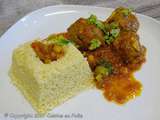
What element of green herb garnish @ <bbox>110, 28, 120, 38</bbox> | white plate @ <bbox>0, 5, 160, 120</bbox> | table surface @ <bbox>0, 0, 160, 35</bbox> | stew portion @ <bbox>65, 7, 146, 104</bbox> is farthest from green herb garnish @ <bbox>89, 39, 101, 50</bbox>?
table surface @ <bbox>0, 0, 160, 35</bbox>

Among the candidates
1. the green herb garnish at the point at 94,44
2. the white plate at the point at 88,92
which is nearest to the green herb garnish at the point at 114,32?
the green herb garnish at the point at 94,44

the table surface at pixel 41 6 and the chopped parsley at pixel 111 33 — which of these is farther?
the table surface at pixel 41 6

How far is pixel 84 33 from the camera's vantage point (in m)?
2.49

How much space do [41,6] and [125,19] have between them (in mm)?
790

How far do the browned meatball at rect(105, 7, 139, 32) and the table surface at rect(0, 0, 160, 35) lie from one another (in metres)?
0.39

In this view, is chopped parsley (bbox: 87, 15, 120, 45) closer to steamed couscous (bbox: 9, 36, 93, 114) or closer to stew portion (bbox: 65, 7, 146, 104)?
stew portion (bbox: 65, 7, 146, 104)

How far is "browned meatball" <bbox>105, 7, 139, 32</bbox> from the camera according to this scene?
2.56 metres

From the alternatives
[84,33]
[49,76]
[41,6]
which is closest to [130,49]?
[84,33]

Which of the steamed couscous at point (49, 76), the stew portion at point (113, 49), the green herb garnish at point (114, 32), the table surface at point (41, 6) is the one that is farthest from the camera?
the table surface at point (41, 6)

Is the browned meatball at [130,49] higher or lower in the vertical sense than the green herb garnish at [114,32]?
lower

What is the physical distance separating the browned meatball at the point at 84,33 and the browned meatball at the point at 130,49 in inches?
4.4

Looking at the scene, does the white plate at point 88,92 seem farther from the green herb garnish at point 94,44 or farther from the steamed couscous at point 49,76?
the green herb garnish at point 94,44

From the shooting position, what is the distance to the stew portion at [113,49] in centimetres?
241

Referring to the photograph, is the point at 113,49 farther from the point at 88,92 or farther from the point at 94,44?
the point at 88,92
